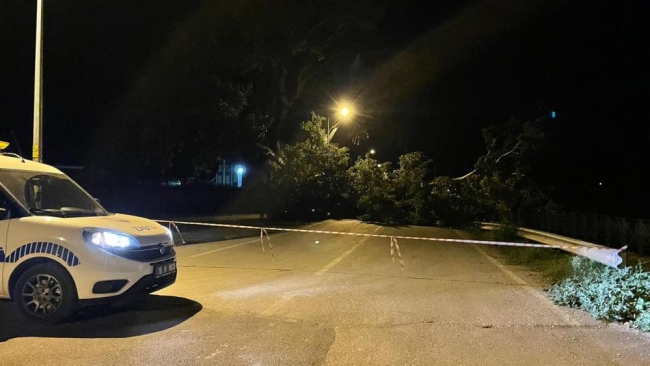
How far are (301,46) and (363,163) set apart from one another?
7.50m

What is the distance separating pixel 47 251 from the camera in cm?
694

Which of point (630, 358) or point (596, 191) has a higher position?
point (596, 191)

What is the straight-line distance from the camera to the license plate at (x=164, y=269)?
744cm

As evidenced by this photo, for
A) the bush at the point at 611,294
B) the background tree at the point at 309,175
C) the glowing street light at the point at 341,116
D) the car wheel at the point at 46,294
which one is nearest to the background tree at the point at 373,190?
the background tree at the point at 309,175

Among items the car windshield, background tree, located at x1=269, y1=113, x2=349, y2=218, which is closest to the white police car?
the car windshield

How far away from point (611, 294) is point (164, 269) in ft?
20.2

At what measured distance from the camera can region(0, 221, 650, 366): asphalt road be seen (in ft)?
19.5

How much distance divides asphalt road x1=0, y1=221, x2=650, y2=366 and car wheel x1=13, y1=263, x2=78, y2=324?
0.16m

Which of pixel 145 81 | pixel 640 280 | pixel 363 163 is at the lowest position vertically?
pixel 640 280

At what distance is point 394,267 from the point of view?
13.0 m

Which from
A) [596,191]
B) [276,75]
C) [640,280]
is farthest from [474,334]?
[596,191]

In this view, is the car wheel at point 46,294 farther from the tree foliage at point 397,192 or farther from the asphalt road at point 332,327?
the tree foliage at point 397,192

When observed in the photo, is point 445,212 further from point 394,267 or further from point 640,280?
point 640,280

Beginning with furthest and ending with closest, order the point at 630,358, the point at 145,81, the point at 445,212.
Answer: the point at 445,212 < the point at 145,81 < the point at 630,358
